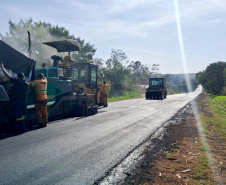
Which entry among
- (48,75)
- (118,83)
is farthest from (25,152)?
(118,83)

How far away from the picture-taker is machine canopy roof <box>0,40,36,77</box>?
26.6ft

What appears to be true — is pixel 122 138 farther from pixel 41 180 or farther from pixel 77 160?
pixel 41 180

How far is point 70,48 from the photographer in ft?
42.9

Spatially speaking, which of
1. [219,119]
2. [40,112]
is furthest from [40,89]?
[219,119]

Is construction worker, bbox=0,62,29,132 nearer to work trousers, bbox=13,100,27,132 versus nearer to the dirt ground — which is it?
work trousers, bbox=13,100,27,132

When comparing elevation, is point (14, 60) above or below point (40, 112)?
above

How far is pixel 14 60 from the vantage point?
837 centimetres

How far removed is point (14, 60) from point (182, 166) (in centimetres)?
610

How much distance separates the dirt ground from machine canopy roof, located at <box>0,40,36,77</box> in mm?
5024

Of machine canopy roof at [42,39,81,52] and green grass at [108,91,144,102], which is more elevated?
machine canopy roof at [42,39,81,52]

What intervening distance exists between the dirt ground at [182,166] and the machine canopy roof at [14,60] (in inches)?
198

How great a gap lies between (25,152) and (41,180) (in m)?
1.70

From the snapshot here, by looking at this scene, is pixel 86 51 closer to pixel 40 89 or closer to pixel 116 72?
pixel 116 72

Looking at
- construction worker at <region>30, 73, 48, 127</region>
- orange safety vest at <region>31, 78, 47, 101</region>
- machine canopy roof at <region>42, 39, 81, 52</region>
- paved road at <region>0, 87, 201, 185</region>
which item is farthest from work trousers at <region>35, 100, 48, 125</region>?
machine canopy roof at <region>42, 39, 81, 52</region>
